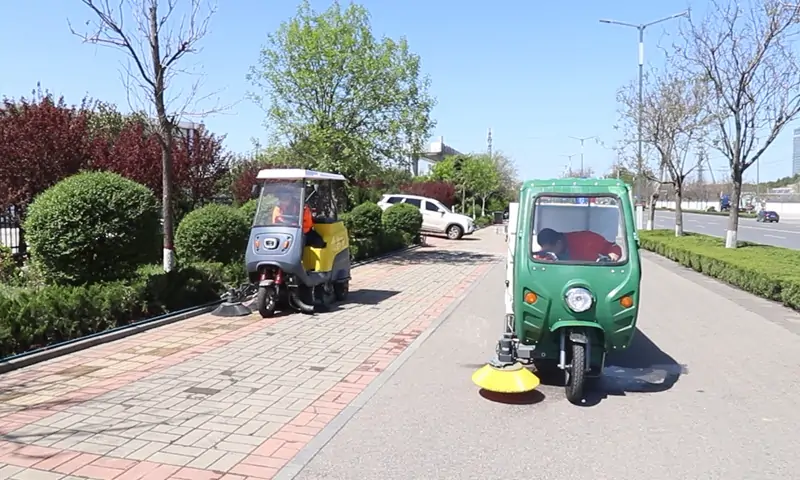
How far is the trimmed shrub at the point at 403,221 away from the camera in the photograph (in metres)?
25.0

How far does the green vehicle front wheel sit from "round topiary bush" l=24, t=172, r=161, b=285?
6113 mm

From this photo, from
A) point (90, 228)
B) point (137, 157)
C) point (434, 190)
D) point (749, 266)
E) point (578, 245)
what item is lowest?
point (749, 266)

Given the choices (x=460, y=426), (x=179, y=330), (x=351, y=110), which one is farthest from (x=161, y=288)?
(x=351, y=110)

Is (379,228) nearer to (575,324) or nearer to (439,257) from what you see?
(439,257)

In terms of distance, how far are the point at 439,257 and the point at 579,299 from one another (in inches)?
627

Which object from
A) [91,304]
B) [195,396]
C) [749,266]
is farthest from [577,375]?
[749,266]

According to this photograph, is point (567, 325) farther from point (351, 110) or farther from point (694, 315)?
point (351, 110)

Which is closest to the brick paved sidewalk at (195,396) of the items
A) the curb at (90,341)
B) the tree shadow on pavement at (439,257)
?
the curb at (90,341)

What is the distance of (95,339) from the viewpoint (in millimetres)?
7910

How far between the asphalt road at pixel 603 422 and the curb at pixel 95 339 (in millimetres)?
3575

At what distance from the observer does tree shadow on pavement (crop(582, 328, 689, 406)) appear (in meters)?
6.64

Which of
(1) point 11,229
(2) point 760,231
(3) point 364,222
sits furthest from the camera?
(2) point 760,231

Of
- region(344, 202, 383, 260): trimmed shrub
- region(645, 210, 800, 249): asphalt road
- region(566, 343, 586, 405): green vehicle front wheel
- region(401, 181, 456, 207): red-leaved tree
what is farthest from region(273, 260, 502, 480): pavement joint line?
region(401, 181, 456, 207): red-leaved tree

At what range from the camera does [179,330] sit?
29.5 feet
